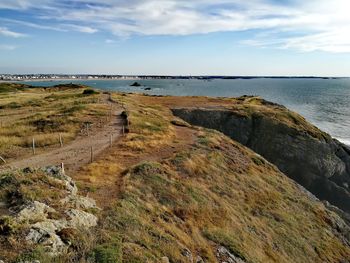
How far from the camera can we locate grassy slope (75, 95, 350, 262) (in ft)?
57.3

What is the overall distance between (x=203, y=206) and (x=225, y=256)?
4.71m

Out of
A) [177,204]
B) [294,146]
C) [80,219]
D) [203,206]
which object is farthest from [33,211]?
[294,146]

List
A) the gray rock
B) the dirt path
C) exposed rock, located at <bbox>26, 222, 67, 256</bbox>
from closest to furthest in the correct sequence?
exposed rock, located at <bbox>26, 222, 67, 256</bbox>
the dirt path
the gray rock

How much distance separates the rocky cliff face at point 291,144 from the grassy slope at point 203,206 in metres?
12.0

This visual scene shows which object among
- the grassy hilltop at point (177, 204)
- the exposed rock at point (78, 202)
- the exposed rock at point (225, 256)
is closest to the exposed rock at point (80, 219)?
the grassy hilltop at point (177, 204)

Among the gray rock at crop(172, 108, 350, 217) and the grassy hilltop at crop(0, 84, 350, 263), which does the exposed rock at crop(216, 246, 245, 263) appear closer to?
the grassy hilltop at crop(0, 84, 350, 263)

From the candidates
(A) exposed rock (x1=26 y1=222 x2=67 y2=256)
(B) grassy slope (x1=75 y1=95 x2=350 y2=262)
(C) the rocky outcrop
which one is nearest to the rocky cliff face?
(B) grassy slope (x1=75 y1=95 x2=350 y2=262)

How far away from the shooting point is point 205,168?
98.9 feet

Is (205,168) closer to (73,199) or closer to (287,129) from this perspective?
(73,199)

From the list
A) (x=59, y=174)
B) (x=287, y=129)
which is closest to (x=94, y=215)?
(x=59, y=174)

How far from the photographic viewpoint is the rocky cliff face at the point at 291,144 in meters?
46.8

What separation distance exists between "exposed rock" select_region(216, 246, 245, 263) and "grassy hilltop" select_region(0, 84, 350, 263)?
63mm

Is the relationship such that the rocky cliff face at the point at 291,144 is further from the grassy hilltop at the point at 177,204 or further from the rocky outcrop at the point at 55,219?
the rocky outcrop at the point at 55,219

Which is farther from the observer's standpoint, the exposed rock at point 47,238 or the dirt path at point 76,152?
the dirt path at point 76,152
